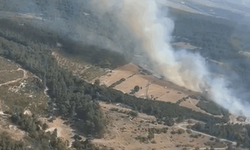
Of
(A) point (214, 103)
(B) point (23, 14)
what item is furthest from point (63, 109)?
(B) point (23, 14)

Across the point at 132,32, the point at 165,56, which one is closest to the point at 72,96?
the point at 165,56

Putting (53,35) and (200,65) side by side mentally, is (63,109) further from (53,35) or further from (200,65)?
(200,65)

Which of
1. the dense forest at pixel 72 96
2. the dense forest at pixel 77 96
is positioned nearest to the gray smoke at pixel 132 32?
the dense forest at pixel 72 96

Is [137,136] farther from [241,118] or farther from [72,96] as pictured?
[241,118]

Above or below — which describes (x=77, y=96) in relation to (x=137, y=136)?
below

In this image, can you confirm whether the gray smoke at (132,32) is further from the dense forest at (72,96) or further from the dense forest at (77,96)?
the dense forest at (77,96)

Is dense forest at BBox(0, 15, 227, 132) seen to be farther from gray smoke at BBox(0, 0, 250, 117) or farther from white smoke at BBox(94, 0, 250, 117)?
gray smoke at BBox(0, 0, 250, 117)

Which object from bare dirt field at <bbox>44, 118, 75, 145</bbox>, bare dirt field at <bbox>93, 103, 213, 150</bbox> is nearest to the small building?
bare dirt field at <bbox>93, 103, 213, 150</bbox>

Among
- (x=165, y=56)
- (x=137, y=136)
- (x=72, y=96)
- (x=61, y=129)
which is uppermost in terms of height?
(x=165, y=56)

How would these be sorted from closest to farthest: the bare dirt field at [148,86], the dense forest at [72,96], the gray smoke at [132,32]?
the dense forest at [72,96]
the bare dirt field at [148,86]
the gray smoke at [132,32]
